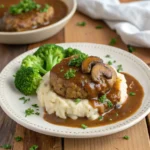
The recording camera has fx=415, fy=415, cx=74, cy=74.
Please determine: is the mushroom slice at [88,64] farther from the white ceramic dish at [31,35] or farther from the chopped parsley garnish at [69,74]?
the white ceramic dish at [31,35]

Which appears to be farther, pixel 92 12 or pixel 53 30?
pixel 92 12

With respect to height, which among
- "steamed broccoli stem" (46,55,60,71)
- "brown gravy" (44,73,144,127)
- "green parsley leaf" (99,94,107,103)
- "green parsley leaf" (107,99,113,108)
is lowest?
"steamed broccoli stem" (46,55,60,71)

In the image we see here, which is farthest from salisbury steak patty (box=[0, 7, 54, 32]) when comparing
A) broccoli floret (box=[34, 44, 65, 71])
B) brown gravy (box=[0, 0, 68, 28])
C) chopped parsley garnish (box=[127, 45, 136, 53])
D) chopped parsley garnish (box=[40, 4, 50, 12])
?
chopped parsley garnish (box=[127, 45, 136, 53])

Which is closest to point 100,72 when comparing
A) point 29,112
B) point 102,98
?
point 102,98

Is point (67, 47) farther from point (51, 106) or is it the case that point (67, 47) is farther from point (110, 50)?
point (51, 106)

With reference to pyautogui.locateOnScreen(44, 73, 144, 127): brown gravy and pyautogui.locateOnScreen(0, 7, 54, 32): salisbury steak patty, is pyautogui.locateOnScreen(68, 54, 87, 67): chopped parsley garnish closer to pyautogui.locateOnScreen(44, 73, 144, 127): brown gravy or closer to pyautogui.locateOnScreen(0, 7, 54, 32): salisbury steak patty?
pyautogui.locateOnScreen(44, 73, 144, 127): brown gravy

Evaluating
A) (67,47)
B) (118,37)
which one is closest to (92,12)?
(118,37)

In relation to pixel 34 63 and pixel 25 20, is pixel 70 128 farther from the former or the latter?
pixel 25 20
